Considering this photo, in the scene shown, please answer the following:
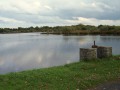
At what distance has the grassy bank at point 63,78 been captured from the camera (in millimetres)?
13117

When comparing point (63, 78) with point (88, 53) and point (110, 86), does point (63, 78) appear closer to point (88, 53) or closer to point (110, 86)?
point (110, 86)

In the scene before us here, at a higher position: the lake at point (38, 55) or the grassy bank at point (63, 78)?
the grassy bank at point (63, 78)

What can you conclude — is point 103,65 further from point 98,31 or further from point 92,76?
point 98,31

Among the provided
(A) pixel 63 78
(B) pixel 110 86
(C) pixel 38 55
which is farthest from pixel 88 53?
(C) pixel 38 55

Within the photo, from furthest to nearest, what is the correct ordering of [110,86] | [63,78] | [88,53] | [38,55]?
1. [38,55]
2. [88,53]
3. [63,78]
4. [110,86]

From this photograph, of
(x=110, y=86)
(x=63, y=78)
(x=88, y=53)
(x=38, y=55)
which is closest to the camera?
(x=110, y=86)

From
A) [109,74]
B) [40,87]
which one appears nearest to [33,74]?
[40,87]

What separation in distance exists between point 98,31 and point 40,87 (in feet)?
352

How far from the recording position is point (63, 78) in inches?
576

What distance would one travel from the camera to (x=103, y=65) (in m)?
18.5

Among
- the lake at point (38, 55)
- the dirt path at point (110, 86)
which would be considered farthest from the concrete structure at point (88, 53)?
the lake at point (38, 55)

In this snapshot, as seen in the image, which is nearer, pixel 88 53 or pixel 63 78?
pixel 63 78

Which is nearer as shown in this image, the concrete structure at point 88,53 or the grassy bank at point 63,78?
the grassy bank at point 63,78

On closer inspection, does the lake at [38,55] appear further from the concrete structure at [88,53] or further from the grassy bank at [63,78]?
the grassy bank at [63,78]
